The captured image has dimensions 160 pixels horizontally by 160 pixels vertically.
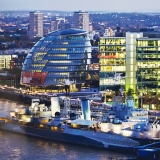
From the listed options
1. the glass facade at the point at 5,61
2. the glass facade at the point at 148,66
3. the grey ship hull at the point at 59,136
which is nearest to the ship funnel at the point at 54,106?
the grey ship hull at the point at 59,136

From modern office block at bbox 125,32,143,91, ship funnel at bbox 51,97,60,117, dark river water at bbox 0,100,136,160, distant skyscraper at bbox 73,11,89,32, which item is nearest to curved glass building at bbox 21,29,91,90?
modern office block at bbox 125,32,143,91

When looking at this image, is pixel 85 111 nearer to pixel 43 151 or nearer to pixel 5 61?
pixel 43 151

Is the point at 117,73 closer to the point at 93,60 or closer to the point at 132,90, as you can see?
the point at 132,90

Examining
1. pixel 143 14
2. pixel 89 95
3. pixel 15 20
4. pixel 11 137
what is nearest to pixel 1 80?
pixel 89 95

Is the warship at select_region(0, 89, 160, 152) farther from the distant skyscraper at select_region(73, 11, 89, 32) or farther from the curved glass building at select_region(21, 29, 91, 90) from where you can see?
the distant skyscraper at select_region(73, 11, 89, 32)

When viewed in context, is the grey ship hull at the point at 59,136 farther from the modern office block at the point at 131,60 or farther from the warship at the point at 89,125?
the modern office block at the point at 131,60

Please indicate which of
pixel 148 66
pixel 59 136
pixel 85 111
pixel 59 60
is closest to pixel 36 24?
pixel 59 60
